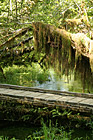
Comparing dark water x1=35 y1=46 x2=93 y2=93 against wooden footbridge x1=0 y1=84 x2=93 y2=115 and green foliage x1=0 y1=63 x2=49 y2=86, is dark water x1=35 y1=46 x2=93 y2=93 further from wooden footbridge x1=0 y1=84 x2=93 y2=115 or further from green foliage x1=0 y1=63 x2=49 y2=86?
green foliage x1=0 y1=63 x2=49 y2=86

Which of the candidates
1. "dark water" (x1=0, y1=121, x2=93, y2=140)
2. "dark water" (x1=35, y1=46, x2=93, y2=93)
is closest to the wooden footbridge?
"dark water" (x1=0, y1=121, x2=93, y2=140)

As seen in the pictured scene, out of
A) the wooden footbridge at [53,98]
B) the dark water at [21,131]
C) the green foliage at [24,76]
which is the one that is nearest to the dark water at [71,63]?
the wooden footbridge at [53,98]

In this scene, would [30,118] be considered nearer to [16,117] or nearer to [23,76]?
[16,117]

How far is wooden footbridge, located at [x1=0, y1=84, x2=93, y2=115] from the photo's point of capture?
7.40 m

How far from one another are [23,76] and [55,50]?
10155mm

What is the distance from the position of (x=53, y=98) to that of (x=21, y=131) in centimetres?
154

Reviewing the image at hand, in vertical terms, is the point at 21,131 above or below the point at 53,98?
below

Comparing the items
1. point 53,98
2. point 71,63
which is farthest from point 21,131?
point 71,63

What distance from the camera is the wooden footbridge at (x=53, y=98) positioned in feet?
24.3

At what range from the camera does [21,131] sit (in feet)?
24.6

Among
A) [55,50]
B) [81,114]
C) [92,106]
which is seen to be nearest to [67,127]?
[81,114]

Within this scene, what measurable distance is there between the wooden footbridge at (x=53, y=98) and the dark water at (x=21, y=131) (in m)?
0.65

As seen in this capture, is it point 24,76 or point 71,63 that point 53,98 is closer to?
point 71,63

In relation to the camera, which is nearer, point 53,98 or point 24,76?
point 53,98
